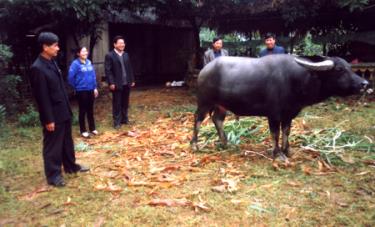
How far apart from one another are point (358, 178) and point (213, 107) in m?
2.33

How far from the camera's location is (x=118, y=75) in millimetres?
7680

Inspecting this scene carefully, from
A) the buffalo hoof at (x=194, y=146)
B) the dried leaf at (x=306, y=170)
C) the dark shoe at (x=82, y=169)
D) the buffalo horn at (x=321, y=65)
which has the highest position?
the buffalo horn at (x=321, y=65)

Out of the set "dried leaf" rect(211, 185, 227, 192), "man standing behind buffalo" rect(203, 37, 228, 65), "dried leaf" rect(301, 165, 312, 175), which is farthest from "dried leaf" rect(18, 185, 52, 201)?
"man standing behind buffalo" rect(203, 37, 228, 65)

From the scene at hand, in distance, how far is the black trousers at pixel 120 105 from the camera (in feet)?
25.6

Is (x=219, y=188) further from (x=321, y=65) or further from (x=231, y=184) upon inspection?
(x=321, y=65)

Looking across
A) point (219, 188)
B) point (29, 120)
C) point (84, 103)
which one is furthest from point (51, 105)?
point (29, 120)

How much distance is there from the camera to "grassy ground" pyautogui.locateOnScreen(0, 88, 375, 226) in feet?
12.3

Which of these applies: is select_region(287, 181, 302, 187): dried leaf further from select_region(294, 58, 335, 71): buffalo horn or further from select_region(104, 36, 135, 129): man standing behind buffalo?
select_region(104, 36, 135, 129): man standing behind buffalo

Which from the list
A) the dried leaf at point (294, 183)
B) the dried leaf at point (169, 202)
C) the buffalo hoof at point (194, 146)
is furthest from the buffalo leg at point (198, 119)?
the dried leaf at point (169, 202)

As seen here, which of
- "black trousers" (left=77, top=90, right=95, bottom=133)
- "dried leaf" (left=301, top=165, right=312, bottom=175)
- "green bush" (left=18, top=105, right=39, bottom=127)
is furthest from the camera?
"green bush" (left=18, top=105, right=39, bottom=127)

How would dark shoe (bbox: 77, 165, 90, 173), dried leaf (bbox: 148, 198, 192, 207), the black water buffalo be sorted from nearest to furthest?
dried leaf (bbox: 148, 198, 192, 207), the black water buffalo, dark shoe (bbox: 77, 165, 90, 173)

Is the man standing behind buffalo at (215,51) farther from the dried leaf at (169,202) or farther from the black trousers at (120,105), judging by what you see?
the dried leaf at (169,202)

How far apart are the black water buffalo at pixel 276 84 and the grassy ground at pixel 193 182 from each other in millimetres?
718

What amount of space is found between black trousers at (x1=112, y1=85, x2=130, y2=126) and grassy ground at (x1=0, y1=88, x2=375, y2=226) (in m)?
0.63
